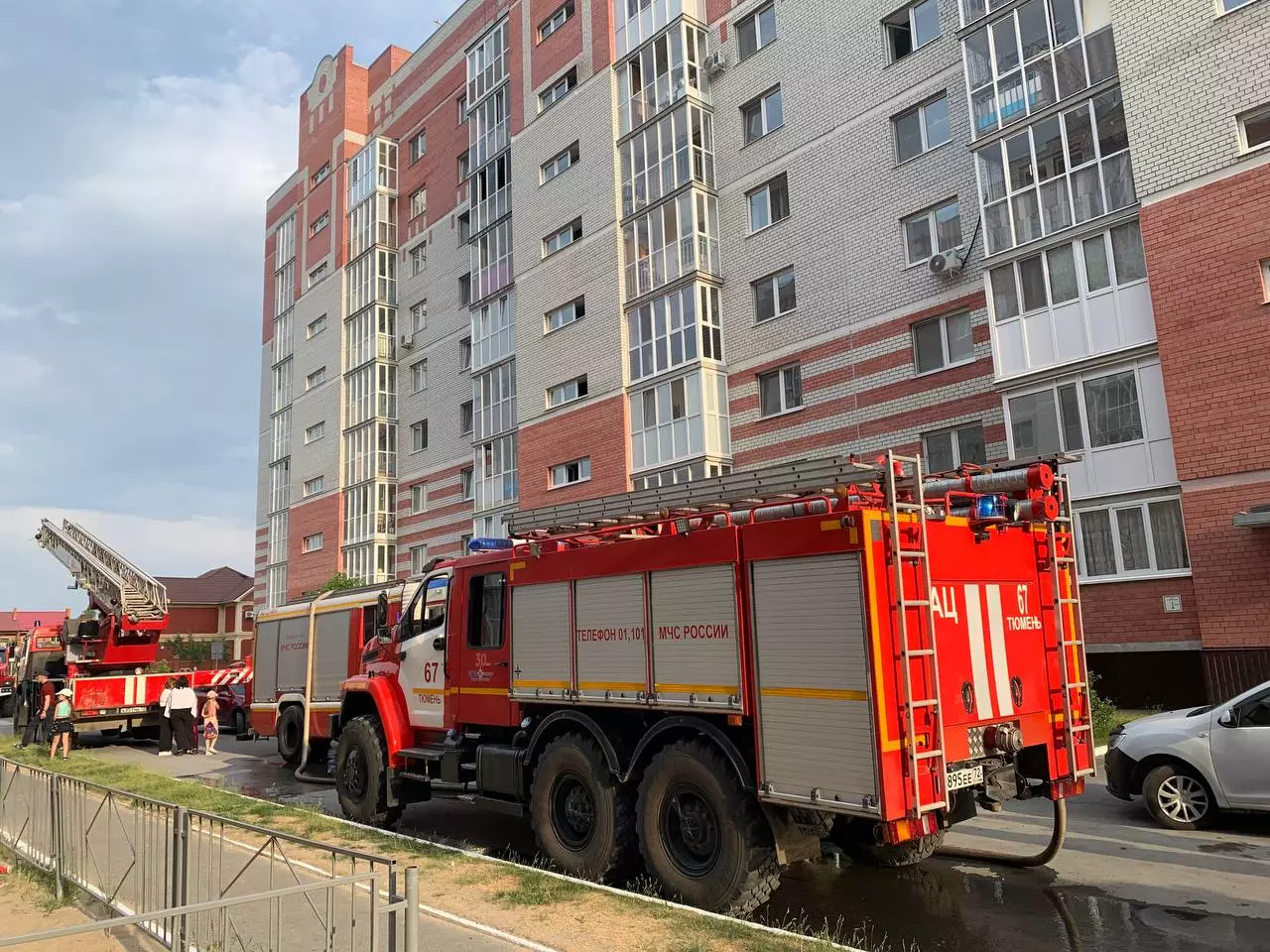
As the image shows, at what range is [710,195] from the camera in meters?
26.3

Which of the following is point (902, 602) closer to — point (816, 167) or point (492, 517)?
point (816, 167)

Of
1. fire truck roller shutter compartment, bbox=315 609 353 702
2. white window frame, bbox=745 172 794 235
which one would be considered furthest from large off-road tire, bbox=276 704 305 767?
white window frame, bbox=745 172 794 235

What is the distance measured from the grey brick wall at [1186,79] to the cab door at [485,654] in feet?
46.4

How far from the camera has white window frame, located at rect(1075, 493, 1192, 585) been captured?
1642cm

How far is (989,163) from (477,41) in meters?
24.4

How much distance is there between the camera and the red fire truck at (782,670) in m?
6.00

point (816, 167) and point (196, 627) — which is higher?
point (816, 167)

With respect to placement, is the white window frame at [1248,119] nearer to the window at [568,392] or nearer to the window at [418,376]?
the window at [568,392]

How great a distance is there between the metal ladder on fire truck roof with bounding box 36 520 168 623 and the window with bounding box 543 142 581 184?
17990mm

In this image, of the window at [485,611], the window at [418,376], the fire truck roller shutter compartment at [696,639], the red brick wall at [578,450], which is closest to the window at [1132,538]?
the red brick wall at [578,450]

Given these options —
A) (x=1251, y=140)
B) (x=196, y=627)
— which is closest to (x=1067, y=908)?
(x=1251, y=140)

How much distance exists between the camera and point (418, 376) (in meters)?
40.3

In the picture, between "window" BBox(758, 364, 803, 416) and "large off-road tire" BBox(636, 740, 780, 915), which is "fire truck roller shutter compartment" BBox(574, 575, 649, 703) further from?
"window" BBox(758, 364, 803, 416)

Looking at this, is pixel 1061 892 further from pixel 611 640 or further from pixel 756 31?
pixel 756 31
